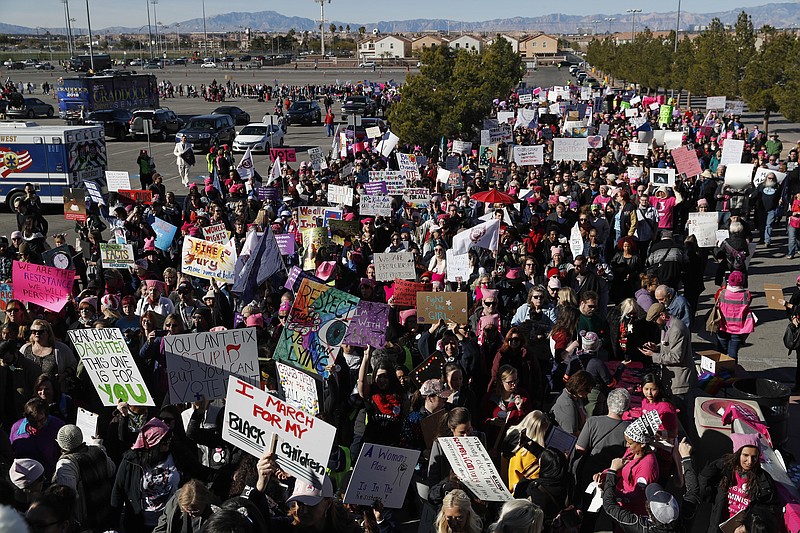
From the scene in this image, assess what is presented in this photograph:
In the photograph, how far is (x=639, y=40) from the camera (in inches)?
2525

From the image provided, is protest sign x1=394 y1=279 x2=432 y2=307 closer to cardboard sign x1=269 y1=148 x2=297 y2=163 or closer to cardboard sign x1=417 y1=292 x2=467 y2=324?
cardboard sign x1=417 y1=292 x2=467 y2=324

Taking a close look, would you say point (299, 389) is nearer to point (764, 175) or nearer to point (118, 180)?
point (118, 180)

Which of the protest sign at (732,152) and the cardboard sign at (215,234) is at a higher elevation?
the protest sign at (732,152)

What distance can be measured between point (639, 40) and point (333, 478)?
211 feet

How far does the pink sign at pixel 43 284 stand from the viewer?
30.4ft

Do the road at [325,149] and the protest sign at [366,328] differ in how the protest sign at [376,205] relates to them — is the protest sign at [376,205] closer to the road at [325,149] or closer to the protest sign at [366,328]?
the road at [325,149]

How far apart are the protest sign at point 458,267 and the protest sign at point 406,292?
118cm

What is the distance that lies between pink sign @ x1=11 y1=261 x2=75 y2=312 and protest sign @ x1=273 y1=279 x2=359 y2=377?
3.19 metres

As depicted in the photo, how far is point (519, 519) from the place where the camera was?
4750 millimetres

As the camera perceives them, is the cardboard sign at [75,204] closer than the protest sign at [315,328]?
No

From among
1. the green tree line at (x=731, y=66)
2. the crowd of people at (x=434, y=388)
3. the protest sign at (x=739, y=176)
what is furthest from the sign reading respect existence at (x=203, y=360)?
the green tree line at (x=731, y=66)

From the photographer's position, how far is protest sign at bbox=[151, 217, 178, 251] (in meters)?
12.7

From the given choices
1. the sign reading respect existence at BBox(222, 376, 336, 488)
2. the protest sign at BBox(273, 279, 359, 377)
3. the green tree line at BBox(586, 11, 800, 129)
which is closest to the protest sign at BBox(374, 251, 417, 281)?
the protest sign at BBox(273, 279, 359, 377)

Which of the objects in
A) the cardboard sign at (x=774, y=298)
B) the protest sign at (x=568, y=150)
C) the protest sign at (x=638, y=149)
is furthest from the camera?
the protest sign at (x=638, y=149)
